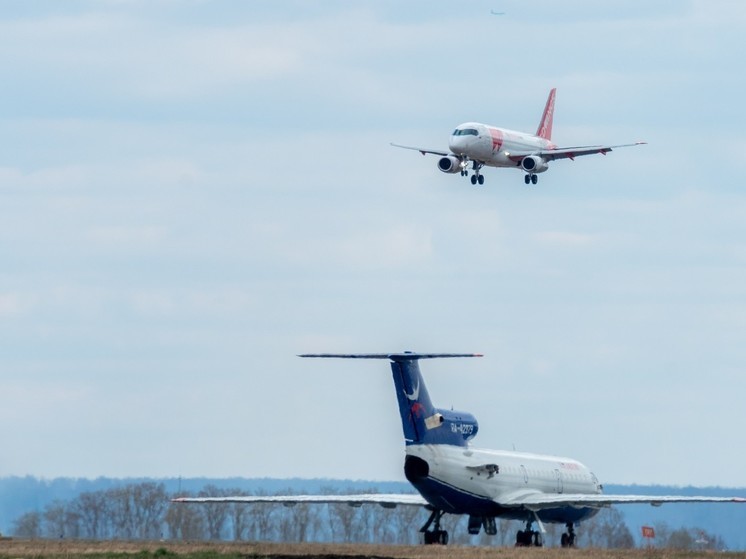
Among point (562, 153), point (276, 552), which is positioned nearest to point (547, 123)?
point (562, 153)

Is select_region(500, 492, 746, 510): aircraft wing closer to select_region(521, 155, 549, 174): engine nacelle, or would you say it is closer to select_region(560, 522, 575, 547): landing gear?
select_region(560, 522, 575, 547): landing gear

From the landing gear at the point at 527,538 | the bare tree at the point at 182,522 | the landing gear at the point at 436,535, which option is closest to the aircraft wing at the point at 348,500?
the landing gear at the point at 436,535

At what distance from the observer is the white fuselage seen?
9744 centimetres

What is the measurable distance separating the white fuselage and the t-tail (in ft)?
96.1

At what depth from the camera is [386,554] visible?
183 feet

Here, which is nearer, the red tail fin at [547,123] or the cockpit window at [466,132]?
the cockpit window at [466,132]

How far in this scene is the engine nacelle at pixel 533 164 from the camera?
3861 inches

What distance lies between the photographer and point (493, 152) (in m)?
99.1

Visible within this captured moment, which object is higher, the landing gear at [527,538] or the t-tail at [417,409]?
the t-tail at [417,409]

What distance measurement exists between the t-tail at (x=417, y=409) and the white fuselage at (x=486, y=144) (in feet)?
96.1

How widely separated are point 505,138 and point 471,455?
33195mm

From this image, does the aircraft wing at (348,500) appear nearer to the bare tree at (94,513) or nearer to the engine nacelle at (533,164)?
the engine nacelle at (533,164)

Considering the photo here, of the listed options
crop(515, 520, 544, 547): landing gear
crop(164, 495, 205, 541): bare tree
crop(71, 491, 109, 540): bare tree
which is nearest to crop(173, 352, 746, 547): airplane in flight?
crop(515, 520, 544, 547): landing gear

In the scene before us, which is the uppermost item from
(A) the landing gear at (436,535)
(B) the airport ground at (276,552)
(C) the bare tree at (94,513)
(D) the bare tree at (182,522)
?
(C) the bare tree at (94,513)
